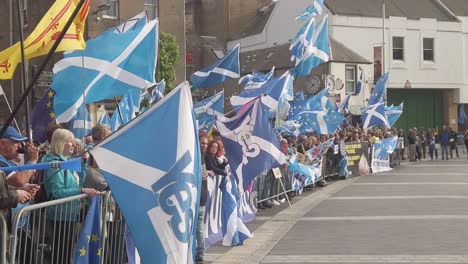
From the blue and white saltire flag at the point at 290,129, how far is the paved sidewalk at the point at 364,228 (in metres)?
2.48

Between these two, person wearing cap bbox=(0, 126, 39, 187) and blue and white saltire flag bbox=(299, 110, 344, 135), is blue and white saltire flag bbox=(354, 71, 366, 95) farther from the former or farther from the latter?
person wearing cap bbox=(0, 126, 39, 187)

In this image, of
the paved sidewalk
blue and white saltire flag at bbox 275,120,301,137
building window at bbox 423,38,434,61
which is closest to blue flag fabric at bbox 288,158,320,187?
the paved sidewalk

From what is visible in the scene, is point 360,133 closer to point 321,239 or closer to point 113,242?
point 321,239

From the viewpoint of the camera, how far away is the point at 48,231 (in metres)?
6.13

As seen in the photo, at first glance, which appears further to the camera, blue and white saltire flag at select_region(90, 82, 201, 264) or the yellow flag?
the yellow flag

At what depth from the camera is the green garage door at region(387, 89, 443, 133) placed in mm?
47969

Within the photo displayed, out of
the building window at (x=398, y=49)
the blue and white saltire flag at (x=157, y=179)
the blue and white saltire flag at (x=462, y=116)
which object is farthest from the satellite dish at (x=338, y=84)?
the blue and white saltire flag at (x=157, y=179)

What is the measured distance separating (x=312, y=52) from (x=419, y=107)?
2772 cm

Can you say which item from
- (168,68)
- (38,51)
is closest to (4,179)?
(38,51)

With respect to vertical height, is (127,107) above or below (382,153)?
above

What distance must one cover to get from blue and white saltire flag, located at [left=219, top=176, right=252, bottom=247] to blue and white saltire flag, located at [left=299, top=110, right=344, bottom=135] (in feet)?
41.9

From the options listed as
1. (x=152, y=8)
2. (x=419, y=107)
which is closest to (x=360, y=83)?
(x=419, y=107)

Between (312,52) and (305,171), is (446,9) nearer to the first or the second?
(312,52)

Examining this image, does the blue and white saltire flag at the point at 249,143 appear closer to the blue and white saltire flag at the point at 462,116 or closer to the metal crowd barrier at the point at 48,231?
the metal crowd barrier at the point at 48,231
